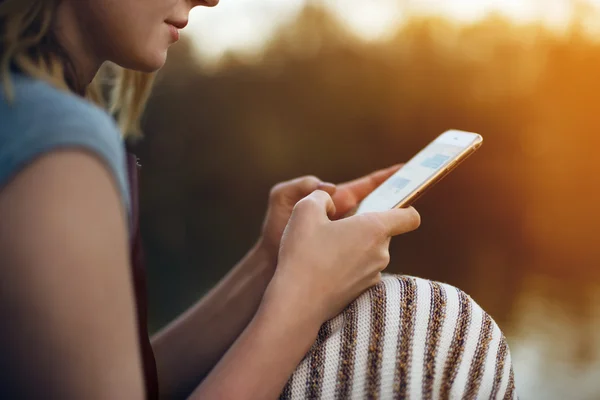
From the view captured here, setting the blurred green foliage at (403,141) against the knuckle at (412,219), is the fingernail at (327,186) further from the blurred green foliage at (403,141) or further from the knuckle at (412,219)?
the blurred green foliage at (403,141)

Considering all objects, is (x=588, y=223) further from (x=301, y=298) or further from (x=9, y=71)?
(x=9, y=71)

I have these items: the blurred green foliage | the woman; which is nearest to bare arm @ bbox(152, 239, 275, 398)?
the woman

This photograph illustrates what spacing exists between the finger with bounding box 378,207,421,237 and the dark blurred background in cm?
76

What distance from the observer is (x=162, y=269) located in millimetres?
1428

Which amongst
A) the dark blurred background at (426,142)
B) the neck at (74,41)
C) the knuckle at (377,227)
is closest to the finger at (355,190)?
the knuckle at (377,227)

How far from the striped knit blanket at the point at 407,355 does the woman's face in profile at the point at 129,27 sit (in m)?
0.26

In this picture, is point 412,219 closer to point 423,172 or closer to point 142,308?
point 423,172

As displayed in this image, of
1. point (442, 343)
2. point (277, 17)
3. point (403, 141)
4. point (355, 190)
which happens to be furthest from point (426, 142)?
point (442, 343)

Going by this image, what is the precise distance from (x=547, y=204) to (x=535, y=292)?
0.63 feet

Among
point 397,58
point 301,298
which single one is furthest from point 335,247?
point 397,58

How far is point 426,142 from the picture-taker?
1269mm

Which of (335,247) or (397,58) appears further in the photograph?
(397,58)

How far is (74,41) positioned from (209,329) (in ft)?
1.11

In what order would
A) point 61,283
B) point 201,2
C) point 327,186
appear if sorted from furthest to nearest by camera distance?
point 327,186 → point 201,2 → point 61,283
